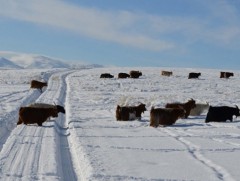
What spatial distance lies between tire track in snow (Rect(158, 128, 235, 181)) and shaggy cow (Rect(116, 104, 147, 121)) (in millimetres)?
4722

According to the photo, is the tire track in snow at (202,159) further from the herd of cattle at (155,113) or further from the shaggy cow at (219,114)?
the shaggy cow at (219,114)

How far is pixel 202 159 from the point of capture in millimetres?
9742

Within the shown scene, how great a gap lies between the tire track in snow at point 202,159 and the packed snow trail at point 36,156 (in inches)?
100

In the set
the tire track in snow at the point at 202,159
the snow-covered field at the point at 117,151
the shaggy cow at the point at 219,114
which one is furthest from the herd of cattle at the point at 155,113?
the tire track in snow at the point at 202,159

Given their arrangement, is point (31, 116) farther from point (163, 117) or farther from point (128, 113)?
point (163, 117)

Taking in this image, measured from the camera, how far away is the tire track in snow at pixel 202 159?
8.22 meters

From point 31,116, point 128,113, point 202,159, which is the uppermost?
point 128,113

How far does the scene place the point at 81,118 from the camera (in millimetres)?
18094

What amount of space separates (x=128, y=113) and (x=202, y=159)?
889 centimetres

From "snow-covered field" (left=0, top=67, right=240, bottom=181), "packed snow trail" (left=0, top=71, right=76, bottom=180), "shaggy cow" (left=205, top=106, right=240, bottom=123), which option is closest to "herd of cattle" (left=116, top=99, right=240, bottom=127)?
"shaggy cow" (left=205, top=106, right=240, bottom=123)

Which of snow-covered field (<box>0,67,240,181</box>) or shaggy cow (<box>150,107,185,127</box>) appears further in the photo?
shaggy cow (<box>150,107,185,127</box>)

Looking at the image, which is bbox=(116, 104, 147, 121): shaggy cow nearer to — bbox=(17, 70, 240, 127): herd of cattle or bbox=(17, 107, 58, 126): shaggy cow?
bbox=(17, 70, 240, 127): herd of cattle

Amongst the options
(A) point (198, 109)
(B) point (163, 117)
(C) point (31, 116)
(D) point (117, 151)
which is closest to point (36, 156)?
(D) point (117, 151)

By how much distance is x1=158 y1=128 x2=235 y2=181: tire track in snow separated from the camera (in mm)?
8219
